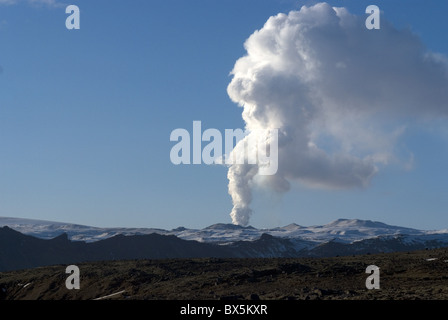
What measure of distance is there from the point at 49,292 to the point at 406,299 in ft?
134

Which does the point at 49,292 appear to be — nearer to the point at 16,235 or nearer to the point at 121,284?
the point at 121,284

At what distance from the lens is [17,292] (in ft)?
233

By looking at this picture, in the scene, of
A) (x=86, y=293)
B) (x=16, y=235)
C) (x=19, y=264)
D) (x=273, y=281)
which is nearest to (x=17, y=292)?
(x=86, y=293)

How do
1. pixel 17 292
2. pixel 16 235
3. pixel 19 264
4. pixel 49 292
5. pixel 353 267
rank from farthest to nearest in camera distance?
pixel 16 235 < pixel 19 264 < pixel 17 292 < pixel 49 292 < pixel 353 267
